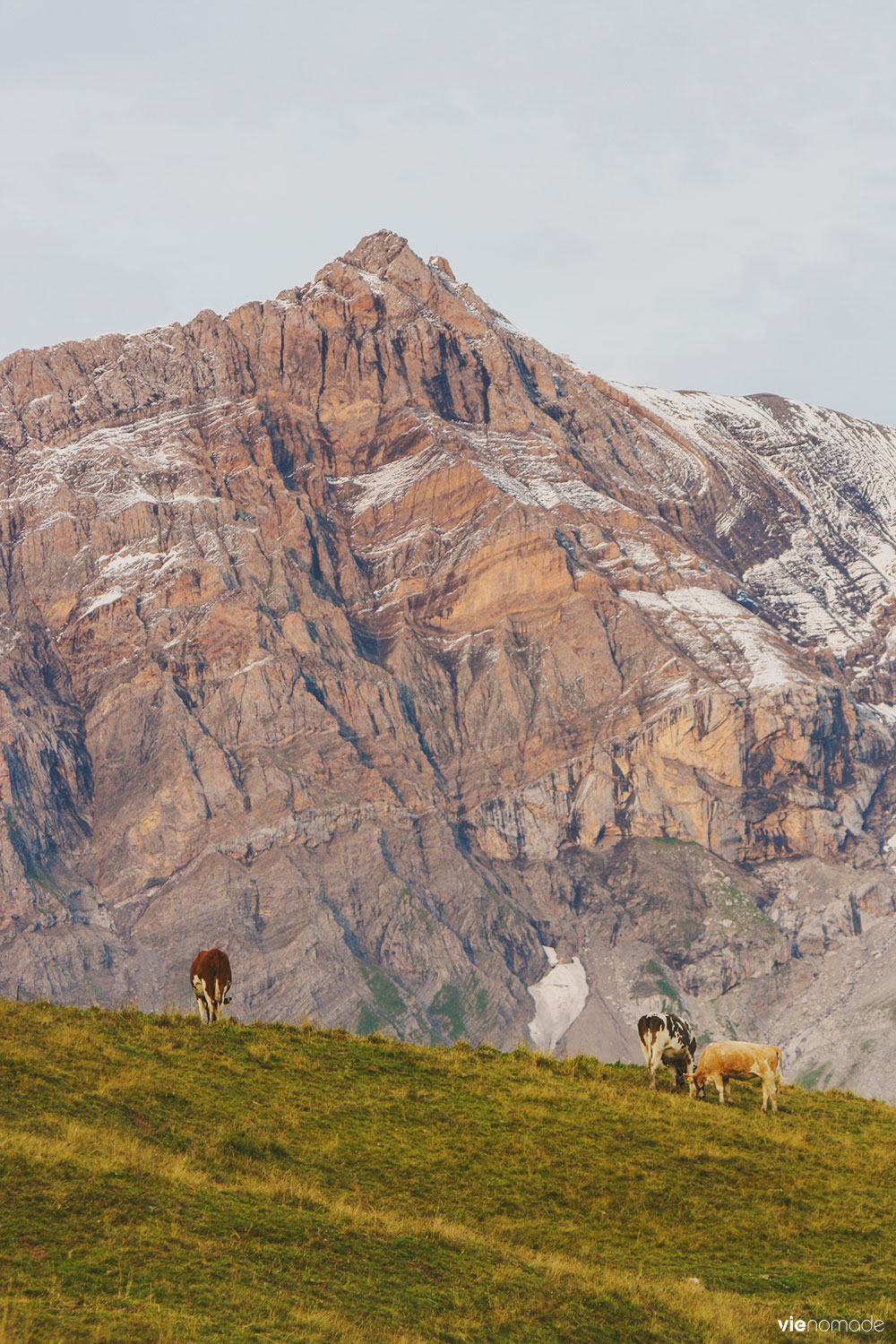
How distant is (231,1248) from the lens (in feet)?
76.0

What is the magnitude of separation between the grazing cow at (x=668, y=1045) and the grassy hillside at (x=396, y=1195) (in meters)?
1.76

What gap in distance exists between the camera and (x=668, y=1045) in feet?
132

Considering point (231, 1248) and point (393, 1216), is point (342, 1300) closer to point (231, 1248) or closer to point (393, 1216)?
point (231, 1248)

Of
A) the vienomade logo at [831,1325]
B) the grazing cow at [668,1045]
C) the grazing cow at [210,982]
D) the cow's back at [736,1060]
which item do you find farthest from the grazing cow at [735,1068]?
the vienomade logo at [831,1325]

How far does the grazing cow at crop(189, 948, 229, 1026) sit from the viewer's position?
40281 millimetres

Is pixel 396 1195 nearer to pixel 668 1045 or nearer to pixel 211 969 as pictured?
pixel 211 969

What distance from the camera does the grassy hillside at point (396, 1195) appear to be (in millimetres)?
21797

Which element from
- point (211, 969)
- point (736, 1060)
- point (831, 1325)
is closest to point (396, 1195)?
point (831, 1325)

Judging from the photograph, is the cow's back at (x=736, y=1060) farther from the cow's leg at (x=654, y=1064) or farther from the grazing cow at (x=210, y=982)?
the grazing cow at (x=210, y=982)

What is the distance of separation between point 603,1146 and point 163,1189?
12.0 m

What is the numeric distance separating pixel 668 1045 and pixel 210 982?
13.1m

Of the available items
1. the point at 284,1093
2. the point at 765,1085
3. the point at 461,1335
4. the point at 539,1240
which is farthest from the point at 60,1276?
the point at 765,1085

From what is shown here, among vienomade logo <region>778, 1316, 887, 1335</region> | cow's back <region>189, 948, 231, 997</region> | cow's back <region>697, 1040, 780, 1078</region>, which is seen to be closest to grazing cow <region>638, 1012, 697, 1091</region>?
cow's back <region>697, 1040, 780, 1078</region>

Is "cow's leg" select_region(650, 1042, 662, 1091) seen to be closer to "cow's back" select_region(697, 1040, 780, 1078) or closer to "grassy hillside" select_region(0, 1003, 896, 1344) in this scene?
"grassy hillside" select_region(0, 1003, 896, 1344)
